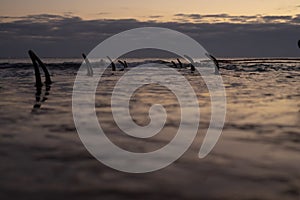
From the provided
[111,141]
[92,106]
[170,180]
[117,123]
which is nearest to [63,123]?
[117,123]

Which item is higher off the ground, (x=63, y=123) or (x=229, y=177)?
(x=229, y=177)

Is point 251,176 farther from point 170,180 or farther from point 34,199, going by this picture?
point 34,199

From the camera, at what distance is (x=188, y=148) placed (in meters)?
4.83

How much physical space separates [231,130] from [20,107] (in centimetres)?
534

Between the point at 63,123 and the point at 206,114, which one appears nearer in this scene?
the point at 63,123

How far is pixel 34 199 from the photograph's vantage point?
2855 mm

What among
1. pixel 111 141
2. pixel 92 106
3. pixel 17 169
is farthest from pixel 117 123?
pixel 17 169

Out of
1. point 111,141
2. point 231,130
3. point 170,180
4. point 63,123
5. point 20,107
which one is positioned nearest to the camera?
point 170,180

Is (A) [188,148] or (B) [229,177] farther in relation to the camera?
(A) [188,148]

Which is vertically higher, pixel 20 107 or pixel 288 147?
→ pixel 288 147

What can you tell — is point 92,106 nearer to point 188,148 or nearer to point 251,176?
point 188,148

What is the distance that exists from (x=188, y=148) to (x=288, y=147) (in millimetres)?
1292

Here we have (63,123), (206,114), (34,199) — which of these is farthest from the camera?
(206,114)

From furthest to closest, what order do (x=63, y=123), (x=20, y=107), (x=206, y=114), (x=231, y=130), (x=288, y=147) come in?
(x=20, y=107), (x=206, y=114), (x=63, y=123), (x=231, y=130), (x=288, y=147)
